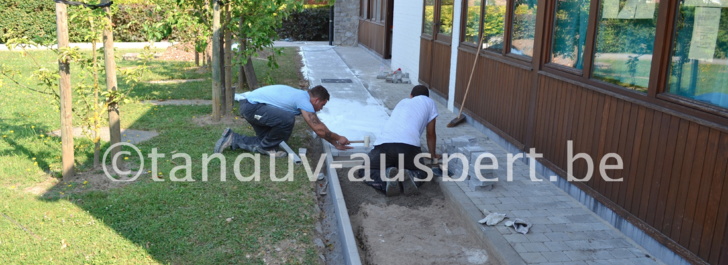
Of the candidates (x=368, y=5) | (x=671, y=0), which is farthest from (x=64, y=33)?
(x=368, y=5)

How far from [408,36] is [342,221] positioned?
9.25m

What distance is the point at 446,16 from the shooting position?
10.9 metres

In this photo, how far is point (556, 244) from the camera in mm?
4664

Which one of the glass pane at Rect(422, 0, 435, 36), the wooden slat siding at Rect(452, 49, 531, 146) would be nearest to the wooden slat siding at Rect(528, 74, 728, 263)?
the wooden slat siding at Rect(452, 49, 531, 146)

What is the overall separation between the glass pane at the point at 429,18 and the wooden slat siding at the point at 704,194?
7.99m

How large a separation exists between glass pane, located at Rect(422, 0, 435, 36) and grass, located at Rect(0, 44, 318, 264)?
4855 mm

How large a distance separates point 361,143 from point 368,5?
15.1 meters

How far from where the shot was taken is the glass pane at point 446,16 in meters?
10.5

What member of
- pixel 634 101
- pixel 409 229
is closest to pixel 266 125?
pixel 409 229

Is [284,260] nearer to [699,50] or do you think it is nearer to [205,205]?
[205,205]

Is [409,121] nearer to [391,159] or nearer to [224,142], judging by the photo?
[391,159]

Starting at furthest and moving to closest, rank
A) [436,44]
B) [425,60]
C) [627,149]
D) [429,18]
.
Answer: [425,60] → [429,18] → [436,44] → [627,149]

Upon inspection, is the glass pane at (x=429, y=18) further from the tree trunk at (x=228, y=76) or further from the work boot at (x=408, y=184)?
the work boot at (x=408, y=184)

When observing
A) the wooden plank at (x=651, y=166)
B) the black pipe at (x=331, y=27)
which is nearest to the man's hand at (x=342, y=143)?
the wooden plank at (x=651, y=166)
